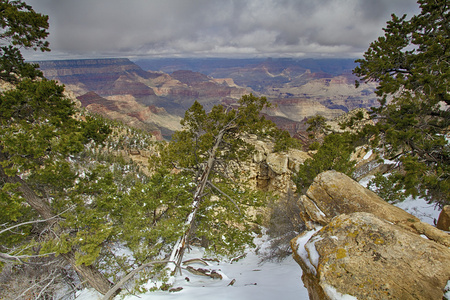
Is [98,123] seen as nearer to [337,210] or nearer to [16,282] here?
[16,282]

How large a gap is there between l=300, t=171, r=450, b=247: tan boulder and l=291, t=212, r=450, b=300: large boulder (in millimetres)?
2392

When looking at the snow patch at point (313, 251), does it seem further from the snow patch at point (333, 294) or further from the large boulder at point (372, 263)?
the snow patch at point (333, 294)

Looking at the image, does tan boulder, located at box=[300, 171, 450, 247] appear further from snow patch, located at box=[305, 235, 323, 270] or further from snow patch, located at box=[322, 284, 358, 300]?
snow patch, located at box=[322, 284, 358, 300]

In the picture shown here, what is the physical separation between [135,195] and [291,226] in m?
9.73

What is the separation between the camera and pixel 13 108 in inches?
290

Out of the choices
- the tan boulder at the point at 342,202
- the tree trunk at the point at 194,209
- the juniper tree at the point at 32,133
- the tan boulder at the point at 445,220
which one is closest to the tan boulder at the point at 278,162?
the tree trunk at the point at 194,209

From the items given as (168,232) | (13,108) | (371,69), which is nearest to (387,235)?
(168,232)

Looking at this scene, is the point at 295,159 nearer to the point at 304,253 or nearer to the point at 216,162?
the point at 216,162

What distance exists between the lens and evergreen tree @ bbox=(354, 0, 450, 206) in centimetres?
772

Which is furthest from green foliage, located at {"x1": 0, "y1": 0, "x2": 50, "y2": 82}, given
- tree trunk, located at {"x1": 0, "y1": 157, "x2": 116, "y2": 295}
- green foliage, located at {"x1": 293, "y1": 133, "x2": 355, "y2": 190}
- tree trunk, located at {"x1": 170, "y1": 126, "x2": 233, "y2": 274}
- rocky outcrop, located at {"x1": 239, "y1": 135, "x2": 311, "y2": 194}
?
rocky outcrop, located at {"x1": 239, "y1": 135, "x2": 311, "y2": 194}

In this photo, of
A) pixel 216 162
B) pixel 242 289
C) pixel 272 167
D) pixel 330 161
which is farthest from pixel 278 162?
pixel 242 289

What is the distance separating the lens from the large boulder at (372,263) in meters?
3.59

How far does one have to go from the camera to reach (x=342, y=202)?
7613 millimetres

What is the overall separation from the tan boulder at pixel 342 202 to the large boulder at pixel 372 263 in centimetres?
239
